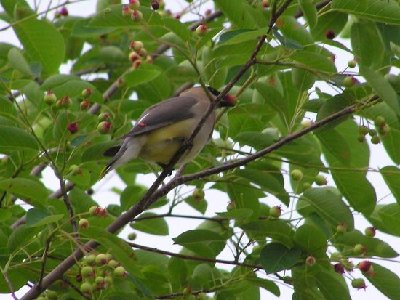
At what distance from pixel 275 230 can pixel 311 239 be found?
0.18 m

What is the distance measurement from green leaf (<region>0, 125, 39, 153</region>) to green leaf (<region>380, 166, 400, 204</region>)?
1.51 meters

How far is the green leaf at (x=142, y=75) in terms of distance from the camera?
4652 millimetres

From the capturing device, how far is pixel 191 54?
367 cm

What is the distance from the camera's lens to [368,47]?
4.17 m

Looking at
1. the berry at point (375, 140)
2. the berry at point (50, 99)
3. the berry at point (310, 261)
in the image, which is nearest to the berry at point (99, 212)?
the berry at point (50, 99)

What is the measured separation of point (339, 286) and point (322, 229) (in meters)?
0.29

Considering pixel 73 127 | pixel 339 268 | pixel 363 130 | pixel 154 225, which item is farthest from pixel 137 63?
pixel 339 268

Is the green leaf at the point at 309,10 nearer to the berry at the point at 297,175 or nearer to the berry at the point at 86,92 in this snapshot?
the berry at the point at 297,175

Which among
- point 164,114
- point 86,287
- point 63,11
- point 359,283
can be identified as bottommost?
point 86,287

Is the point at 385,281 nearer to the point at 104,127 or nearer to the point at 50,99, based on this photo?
the point at 104,127

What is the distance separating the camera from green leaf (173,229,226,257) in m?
4.32

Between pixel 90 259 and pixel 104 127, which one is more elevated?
pixel 104 127

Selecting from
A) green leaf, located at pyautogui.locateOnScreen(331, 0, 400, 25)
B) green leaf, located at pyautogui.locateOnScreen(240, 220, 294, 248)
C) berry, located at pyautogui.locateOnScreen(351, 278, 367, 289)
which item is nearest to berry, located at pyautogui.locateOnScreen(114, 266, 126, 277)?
green leaf, located at pyautogui.locateOnScreen(240, 220, 294, 248)

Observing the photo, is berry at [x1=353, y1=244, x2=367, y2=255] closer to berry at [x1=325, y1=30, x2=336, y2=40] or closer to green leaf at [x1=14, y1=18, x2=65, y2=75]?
berry at [x1=325, y1=30, x2=336, y2=40]
